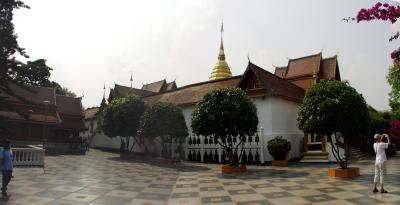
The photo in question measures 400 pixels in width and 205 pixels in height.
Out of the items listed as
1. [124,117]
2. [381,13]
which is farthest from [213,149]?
[381,13]

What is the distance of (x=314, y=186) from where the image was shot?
1202cm

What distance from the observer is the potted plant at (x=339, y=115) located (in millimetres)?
14305

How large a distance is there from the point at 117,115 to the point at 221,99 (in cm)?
1173

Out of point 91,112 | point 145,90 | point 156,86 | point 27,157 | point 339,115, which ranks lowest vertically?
point 27,157

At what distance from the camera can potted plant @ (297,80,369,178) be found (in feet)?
46.9

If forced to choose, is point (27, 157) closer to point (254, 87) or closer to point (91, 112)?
point (254, 87)

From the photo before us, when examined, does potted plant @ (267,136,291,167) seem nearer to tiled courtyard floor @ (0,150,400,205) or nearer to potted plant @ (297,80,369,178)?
tiled courtyard floor @ (0,150,400,205)

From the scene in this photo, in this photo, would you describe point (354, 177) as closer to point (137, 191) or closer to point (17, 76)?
point (137, 191)

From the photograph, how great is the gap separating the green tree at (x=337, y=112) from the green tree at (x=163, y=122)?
9.63 metres

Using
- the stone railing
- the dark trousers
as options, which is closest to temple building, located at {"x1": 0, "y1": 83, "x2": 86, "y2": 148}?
the stone railing

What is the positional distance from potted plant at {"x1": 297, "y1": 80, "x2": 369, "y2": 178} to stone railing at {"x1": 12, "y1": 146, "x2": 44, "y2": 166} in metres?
13.0

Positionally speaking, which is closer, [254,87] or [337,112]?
[337,112]

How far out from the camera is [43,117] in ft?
117

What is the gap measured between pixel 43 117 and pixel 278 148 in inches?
1017
